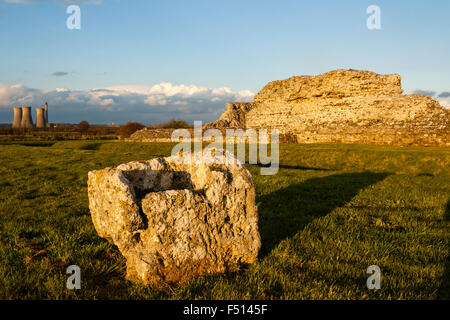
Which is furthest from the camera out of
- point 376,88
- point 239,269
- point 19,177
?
point 376,88

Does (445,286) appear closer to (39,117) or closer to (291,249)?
(291,249)

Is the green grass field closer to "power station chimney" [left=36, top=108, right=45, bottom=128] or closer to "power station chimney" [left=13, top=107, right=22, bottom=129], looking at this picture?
"power station chimney" [left=13, top=107, right=22, bottom=129]

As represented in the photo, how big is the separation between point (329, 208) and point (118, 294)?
5.51 meters

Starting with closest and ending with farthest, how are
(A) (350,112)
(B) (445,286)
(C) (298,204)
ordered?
(B) (445,286)
(C) (298,204)
(A) (350,112)

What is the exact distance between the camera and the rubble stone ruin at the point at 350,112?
28391mm

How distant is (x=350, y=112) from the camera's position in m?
34.4

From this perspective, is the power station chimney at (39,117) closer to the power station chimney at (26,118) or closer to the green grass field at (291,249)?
the power station chimney at (26,118)

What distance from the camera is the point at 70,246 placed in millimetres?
4316

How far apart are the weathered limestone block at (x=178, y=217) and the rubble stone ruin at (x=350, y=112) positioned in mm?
30867

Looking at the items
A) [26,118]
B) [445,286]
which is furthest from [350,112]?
[26,118]

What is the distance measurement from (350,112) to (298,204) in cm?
3152

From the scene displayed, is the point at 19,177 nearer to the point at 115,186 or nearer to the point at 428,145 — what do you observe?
the point at 115,186

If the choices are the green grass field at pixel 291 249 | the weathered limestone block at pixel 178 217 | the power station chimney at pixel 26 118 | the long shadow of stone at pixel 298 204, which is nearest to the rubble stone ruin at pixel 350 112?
the long shadow of stone at pixel 298 204

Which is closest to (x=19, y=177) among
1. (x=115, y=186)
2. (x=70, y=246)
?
(x=70, y=246)
